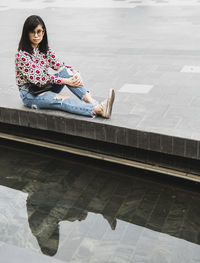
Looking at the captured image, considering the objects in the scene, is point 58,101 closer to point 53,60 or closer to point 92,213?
point 53,60

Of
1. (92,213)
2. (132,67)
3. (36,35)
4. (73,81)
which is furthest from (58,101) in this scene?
(132,67)

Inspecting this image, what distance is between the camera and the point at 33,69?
4.67 m

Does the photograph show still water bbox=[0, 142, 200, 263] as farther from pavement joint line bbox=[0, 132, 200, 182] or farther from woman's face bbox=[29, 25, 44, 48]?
woman's face bbox=[29, 25, 44, 48]

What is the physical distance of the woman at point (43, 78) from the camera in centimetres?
463

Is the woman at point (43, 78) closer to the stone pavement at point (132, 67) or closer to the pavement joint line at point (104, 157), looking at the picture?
the stone pavement at point (132, 67)

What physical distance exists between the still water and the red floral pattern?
3.16 ft

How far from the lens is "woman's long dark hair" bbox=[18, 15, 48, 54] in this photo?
4523mm

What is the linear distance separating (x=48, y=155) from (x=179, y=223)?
6.35 feet

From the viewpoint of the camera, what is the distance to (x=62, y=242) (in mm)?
3789

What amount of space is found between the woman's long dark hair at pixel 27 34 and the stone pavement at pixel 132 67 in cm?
72

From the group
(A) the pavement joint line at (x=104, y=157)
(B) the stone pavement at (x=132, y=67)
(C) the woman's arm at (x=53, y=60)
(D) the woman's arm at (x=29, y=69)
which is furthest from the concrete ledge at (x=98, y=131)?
(C) the woman's arm at (x=53, y=60)

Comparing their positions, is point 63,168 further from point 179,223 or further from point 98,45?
point 98,45

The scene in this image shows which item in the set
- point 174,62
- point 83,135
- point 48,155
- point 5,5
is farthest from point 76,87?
point 5,5

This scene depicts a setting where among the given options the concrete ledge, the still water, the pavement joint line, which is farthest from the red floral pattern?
the still water
